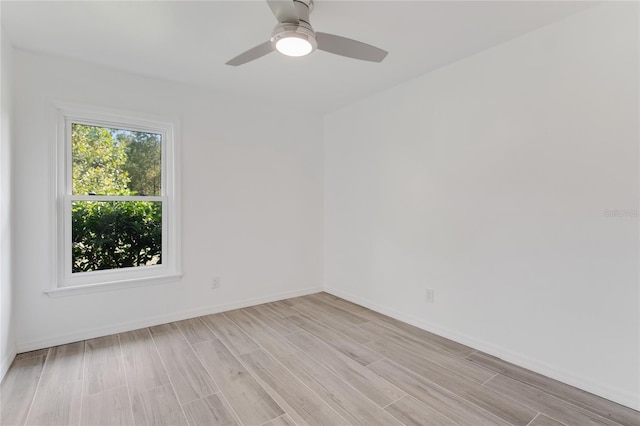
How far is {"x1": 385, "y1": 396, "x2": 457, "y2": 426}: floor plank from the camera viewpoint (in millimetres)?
1753

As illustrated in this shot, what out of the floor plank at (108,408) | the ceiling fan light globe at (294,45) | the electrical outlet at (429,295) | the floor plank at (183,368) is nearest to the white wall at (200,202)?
the floor plank at (183,368)

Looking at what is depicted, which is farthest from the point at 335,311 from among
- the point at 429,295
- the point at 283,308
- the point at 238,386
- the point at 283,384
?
the point at 238,386

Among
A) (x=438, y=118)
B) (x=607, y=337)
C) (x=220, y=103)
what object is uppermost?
(x=220, y=103)

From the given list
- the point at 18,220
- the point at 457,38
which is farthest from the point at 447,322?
the point at 18,220

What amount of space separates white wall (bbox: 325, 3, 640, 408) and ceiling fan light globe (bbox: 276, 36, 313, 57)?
160 centimetres

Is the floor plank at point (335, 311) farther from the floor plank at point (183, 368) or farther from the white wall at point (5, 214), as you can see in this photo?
the white wall at point (5, 214)

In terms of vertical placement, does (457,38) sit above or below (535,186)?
above

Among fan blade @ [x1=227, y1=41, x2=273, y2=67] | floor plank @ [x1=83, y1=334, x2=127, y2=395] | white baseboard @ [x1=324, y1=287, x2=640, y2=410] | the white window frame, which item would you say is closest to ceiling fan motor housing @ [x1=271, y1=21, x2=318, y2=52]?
fan blade @ [x1=227, y1=41, x2=273, y2=67]

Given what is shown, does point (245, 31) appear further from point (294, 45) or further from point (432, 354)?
point (432, 354)

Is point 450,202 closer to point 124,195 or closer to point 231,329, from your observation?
point 231,329

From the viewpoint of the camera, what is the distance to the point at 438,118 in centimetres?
292

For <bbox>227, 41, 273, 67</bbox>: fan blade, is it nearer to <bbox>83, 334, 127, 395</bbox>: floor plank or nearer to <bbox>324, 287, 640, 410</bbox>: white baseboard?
<bbox>83, 334, 127, 395</bbox>: floor plank

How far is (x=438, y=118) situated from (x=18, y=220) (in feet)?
12.0

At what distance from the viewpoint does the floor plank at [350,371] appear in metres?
2.01
